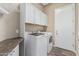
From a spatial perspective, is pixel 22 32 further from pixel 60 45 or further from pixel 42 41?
pixel 60 45

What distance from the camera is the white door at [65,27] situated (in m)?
2.23

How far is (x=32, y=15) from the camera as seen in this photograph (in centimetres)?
227

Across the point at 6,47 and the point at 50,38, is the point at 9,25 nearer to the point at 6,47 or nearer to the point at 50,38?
the point at 6,47

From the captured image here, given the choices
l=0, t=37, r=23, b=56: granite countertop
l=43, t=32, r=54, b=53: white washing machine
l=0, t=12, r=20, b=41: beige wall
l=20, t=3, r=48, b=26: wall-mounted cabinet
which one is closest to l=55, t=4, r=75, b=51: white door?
Answer: l=43, t=32, r=54, b=53: white washing machine

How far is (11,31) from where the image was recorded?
2121 millimetres

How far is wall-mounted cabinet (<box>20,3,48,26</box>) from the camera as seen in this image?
212 centimetres

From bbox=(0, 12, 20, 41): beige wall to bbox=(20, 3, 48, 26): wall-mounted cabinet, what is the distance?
7.3 inches

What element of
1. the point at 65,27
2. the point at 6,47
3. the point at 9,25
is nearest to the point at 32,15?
the point at 9,25

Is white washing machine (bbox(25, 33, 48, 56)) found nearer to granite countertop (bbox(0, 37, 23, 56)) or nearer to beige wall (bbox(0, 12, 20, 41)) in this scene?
beige wall (bbox(0, 12, 20, 41))

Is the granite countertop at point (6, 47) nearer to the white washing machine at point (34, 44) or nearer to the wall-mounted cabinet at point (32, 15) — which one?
the white washing machine at point (34, 44)

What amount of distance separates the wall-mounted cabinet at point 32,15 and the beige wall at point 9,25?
0.19 m

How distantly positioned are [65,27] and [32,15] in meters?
0.93

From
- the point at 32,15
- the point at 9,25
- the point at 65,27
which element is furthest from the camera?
the point at 65,27

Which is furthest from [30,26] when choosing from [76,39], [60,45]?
[76,39]
